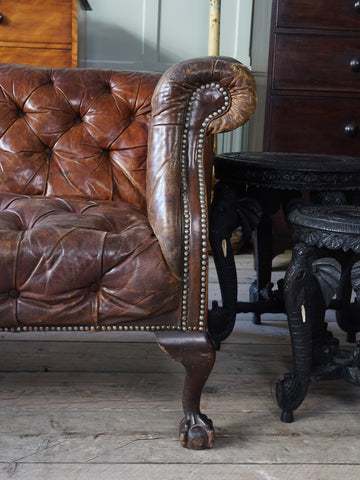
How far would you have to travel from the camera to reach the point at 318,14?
229 centimetres

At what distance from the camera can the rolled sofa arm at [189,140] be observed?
1133 millimetres

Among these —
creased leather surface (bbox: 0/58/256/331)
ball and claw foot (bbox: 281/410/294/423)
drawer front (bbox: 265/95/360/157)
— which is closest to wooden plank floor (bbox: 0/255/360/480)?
ball and claw foot (bbox: 281/410/294/423)

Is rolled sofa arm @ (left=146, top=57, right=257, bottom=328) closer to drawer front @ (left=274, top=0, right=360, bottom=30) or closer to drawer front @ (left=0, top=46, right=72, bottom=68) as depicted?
drawer front @ (left=0, top=46, right=72, bottom=68)

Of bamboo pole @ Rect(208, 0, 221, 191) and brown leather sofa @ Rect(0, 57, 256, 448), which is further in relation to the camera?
bamboo pole @ Rect(208, 0, 221, 191)

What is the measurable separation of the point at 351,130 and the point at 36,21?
4.33 feet

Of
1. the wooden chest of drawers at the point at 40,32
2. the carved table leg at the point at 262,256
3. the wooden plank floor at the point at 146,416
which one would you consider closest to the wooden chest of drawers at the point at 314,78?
the carved table leg at the point at 262,256

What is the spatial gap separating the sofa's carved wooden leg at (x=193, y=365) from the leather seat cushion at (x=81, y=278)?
0.05 metres

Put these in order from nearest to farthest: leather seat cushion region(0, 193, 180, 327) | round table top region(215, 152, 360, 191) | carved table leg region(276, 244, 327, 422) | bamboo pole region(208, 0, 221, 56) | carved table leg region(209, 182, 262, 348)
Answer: leather seat cushion region(0, 193, 180, 327)
carved table leg region(276, 244, 327, 422)
round table top region(215, 152, 360, 191)
carved table leg region(209, 182, 262, 348)
bamboo pole region(208, 0, 221, 56)

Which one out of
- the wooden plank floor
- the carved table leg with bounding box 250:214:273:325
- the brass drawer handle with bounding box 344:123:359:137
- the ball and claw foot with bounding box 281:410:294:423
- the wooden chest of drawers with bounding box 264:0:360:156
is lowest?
the wooden plank floor

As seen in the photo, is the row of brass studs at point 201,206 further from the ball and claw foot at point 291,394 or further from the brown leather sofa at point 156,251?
the ball and claw foot at point 291,394

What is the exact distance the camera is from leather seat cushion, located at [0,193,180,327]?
108cm

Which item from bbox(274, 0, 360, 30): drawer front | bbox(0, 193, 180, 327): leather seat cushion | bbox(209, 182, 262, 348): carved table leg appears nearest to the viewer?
bbox(0, 193, 180, 327): leather seat cushion

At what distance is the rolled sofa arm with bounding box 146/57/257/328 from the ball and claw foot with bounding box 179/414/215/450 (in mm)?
227

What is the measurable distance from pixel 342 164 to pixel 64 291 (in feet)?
2.49
